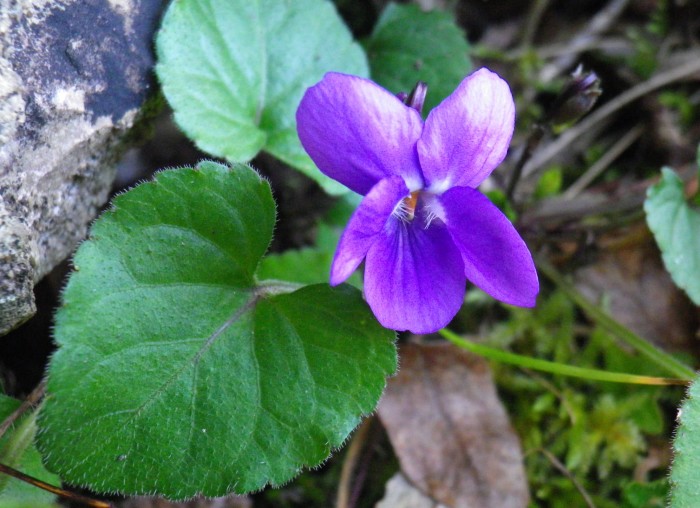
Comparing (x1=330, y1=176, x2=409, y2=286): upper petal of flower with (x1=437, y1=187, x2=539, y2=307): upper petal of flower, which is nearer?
(x1=330, y1=176, x2=409, y2=286): upper petal of flower

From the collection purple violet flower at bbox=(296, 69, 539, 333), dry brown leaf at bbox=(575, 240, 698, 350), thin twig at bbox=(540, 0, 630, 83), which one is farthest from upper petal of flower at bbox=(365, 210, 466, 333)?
thin twig at bbox=(540, 0, 630, 83)

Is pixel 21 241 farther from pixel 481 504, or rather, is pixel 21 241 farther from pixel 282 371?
pixel 481 504

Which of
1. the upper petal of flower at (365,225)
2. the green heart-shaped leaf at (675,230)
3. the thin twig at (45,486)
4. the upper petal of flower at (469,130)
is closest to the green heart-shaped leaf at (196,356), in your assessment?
the thin twig at (45,486)

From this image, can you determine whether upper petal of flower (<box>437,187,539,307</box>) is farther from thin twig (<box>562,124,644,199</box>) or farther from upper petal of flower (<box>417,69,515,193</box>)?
thin twig (<box>562,124,644,199</box>)

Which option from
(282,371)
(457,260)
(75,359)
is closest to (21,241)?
(75,359)

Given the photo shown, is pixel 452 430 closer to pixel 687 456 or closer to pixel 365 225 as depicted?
pixel 687 456

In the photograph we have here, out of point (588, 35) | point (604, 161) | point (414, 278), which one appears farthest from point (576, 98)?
point (588, 35)
